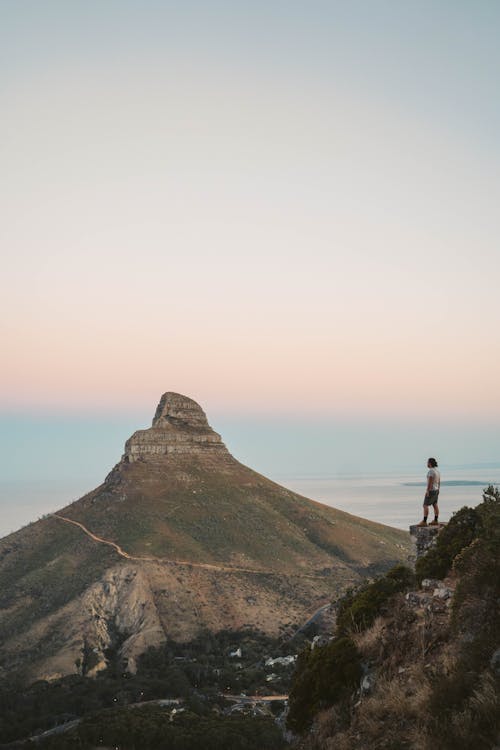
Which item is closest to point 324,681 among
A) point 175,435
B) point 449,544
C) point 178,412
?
point 449,544

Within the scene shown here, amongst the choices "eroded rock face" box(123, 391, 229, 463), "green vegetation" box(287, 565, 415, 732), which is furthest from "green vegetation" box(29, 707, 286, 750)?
"eroded rock face" box(123, 391, 229, 463)

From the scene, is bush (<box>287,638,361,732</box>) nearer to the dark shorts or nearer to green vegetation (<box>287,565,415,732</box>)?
green vegetation (<box>287,565,415,732</box>)

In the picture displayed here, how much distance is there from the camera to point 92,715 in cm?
5394

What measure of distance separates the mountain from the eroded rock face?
0.37m

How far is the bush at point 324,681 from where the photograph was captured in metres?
14.4

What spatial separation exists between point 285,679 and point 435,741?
213 ft

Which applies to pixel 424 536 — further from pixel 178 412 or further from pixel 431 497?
pixel 178 412

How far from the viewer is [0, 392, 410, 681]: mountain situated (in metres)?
84.8

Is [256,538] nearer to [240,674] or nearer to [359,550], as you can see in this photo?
[359,550]

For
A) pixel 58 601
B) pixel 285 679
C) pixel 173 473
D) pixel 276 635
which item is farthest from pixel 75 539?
pixel 285 679

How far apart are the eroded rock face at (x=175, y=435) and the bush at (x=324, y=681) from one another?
11718cm

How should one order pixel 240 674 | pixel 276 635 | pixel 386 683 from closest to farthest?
pixel 386 683 < pixel 240 674 < pixel 276 635

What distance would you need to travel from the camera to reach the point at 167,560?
98.7m

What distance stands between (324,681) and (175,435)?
405ft
